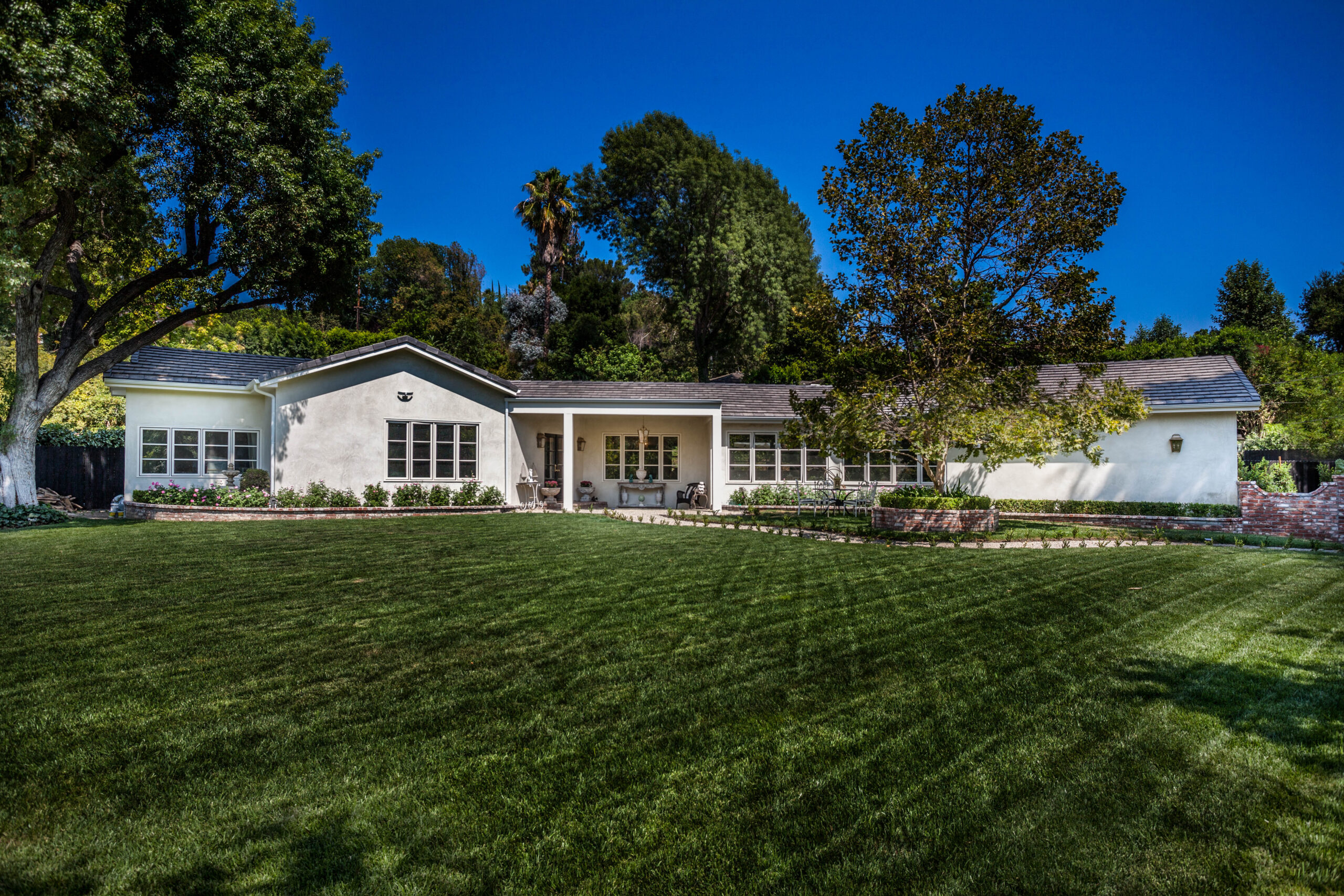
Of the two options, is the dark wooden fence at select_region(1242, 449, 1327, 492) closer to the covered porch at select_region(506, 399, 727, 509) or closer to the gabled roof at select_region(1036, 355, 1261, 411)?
the gabled roof at select_region(1036, 355, 1261, 411)

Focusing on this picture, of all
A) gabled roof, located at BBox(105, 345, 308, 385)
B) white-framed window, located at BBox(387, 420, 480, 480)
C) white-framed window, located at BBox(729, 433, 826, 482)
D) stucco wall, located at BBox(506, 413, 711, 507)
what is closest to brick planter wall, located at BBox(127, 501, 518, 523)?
white-framed window, located at BBox(387, 420, 480, 480)

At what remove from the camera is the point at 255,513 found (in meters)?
15.5

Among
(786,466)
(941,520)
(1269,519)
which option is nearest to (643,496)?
(786,466)

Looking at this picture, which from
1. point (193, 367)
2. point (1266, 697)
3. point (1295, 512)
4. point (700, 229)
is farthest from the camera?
point (700, 229)

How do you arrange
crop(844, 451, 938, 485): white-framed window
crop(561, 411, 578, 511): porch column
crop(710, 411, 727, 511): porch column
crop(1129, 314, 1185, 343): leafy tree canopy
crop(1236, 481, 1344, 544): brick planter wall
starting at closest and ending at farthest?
crop(1236, 481, 1344, 544): brick planter wall, crop(561, 411, 578, 511): porch column, crop(710, 411, 727, 511): porch column, crop(844, 451, 938, 485): white-framed window, crop(1129, 314, 1185, 343): leafy tree canopy

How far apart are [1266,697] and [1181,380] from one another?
55.8ft

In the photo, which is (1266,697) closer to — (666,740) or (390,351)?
(666,740)

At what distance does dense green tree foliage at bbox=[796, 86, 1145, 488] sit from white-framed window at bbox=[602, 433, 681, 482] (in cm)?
579

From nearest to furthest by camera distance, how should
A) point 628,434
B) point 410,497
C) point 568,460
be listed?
1. point 410,497
2. point 568,460
3. point 628,434

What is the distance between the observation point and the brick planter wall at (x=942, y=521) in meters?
13.6

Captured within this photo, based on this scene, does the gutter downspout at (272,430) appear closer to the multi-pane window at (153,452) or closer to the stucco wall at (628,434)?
the multi-pane window at (153,452)

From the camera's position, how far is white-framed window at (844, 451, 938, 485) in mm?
19312

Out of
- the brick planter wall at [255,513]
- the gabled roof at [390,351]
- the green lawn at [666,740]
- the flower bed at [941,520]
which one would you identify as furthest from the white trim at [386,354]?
the flower bed at [941,520]

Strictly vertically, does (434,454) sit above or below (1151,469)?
above
